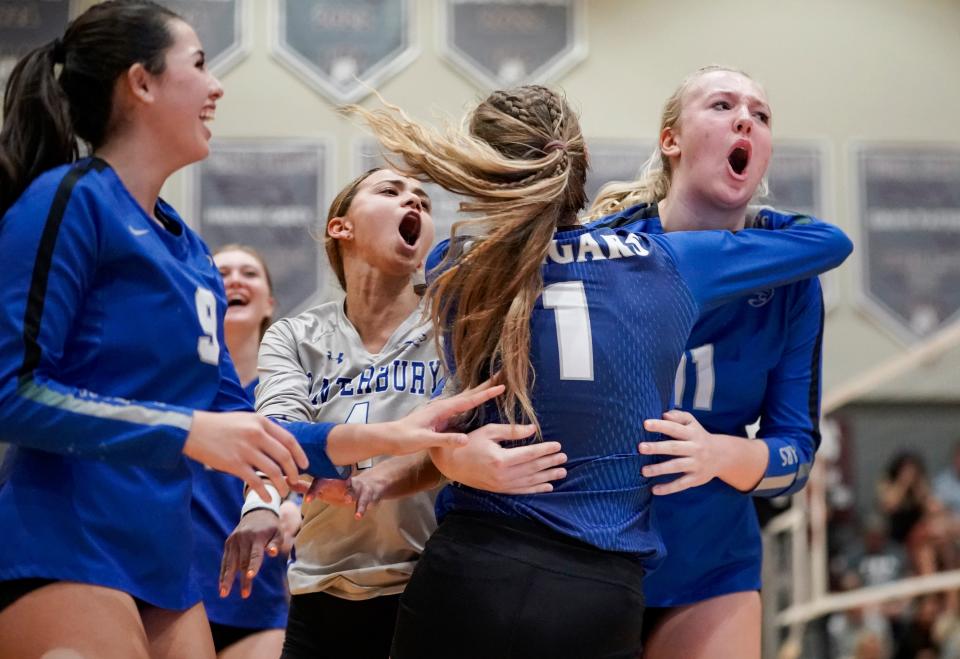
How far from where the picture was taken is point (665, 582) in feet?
8.03

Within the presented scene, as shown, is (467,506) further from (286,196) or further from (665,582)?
(286,196)

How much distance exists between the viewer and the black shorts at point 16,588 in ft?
5.52

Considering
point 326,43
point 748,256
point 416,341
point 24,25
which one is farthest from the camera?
point 326,43

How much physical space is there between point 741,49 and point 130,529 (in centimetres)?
610

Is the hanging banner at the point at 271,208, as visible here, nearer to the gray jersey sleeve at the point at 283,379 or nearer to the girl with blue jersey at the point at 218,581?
the girl with blue jersey at the point at 218,581

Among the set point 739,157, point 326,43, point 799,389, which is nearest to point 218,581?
point 799,389

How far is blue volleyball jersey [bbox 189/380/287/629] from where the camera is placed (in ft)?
9.62

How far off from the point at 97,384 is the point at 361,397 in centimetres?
95

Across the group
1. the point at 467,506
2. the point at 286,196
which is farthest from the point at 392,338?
the point at 286,196

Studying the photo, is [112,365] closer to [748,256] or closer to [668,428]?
[668,428]

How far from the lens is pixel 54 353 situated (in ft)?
5.48

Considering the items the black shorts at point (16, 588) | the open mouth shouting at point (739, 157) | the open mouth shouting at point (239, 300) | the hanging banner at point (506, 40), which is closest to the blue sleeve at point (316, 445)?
the black shorts at point (16, 588)

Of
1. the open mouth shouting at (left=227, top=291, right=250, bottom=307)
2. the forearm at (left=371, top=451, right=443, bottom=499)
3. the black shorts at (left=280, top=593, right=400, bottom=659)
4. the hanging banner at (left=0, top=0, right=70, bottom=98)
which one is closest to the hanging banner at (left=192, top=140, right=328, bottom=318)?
the hanging banner at (left=0, top=0, right=70, bottom=98)

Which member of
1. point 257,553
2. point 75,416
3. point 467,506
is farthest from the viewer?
point 257,553
